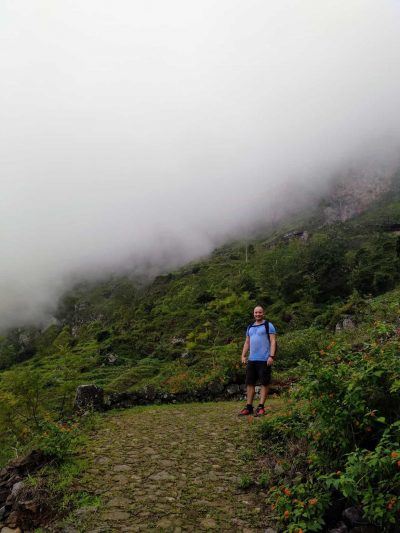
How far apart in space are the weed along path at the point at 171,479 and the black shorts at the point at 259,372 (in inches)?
40.0

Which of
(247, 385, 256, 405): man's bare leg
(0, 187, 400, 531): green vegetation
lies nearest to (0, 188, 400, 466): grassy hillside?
(0, 187, 400, 531): green vegetation

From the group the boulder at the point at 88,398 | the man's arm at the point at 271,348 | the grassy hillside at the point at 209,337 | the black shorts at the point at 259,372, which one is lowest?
the grassy hillside at the point at 209,337

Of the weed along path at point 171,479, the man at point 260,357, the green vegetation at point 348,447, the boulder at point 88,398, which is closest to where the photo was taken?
the green vegetation at point 348,447

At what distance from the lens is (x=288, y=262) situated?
4409 cm

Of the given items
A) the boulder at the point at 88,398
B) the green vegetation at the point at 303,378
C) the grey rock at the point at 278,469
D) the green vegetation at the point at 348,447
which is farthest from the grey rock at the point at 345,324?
the green vegetation at the point at 348,447

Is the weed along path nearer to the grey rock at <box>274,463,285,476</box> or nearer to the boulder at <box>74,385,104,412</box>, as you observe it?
the grey rock at <box>274,463,285,476</box>

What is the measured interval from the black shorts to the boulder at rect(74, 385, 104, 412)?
5.75m

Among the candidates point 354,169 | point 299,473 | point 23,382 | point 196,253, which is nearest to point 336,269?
point 23,382

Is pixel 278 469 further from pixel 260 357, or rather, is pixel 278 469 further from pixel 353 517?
pixel 260 357

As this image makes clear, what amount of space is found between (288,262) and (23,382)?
3634cm

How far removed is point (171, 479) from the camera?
5992mm

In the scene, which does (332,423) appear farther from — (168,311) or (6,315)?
(6,315)

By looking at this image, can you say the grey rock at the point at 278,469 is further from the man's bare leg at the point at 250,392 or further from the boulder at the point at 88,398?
the boulder at the point at 88,398

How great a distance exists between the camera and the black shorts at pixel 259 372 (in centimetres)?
888
